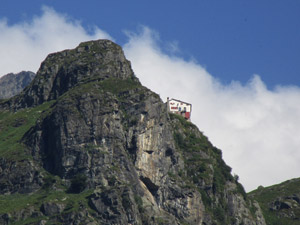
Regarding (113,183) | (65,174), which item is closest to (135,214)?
(113,183)

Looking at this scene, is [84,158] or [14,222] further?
[84,158]

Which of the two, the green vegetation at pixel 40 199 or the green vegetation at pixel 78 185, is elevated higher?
the green vegetation at pixel 78 185

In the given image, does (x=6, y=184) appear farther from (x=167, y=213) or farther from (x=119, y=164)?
(x=167, y=213)

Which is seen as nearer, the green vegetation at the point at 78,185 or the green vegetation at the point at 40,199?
the green vegetation at the point at 40,199

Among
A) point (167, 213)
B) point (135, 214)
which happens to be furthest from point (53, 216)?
point (167, 213)

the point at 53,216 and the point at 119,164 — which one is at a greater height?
the point at 119,164

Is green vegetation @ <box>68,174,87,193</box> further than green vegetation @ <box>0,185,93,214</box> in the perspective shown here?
Yes

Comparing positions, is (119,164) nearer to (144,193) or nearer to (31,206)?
(144,193)

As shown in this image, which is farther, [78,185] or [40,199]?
[78,185]

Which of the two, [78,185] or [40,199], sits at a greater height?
[78,185]

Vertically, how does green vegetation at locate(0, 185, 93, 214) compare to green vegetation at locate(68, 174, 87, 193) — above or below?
below
